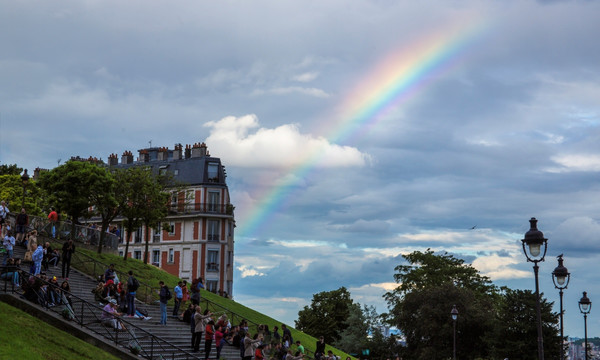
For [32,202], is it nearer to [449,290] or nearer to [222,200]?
[222,200]

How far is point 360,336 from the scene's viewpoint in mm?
89750

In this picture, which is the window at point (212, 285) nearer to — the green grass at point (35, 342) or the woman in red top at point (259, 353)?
the woman in red top at point (259, 353)

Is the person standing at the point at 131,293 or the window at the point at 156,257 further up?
the window at the point at 156,257

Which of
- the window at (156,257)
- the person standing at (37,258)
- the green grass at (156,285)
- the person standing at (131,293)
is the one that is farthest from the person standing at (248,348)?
the window at (156,257)

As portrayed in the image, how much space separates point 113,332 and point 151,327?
3.86 meters

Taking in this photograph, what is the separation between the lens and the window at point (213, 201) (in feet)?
291

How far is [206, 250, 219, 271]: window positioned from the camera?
287 ft

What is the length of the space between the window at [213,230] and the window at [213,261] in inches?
68.9

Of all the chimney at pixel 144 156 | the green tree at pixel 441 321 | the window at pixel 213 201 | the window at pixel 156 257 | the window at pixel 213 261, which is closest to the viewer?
the green tree at pixel 441 321

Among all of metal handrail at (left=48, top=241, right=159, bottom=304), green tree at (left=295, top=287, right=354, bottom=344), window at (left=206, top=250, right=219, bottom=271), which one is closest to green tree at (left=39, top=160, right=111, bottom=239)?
metal handrail at (left=48, top=241, right=159, bottom=304)

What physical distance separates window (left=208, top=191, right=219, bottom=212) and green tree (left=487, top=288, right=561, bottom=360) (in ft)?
142

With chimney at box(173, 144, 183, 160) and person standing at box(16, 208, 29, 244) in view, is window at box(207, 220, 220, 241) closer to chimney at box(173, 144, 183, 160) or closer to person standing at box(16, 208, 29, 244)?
chimney at box(173, 144, 183, 160)

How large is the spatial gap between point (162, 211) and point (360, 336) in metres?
45.9

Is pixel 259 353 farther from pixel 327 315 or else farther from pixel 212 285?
pixel 327 315
